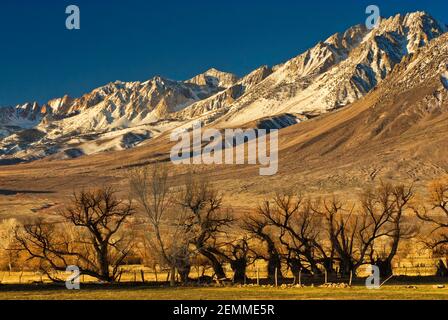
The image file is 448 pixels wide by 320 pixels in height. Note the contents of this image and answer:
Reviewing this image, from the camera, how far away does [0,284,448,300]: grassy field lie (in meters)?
35.4

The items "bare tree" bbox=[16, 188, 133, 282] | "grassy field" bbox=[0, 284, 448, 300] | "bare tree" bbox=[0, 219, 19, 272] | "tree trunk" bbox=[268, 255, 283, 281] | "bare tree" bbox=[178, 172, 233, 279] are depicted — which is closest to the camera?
"grassy field" bbox=[0, 284, 448, 300]

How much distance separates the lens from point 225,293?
38906 mm

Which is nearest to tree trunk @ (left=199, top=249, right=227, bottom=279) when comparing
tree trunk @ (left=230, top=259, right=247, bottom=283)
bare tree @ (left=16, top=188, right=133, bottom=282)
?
tree trunk @ (left=230, top=259, right=247, bottom=283)

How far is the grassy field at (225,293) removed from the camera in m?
35.4

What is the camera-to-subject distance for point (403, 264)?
66.0 m

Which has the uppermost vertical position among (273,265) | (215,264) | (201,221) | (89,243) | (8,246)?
(201,221)

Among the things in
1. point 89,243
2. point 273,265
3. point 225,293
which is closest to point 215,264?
point 273,265

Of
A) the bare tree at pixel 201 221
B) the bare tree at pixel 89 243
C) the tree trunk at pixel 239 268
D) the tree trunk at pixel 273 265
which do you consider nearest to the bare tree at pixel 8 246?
the bare tree at pixel 89 243

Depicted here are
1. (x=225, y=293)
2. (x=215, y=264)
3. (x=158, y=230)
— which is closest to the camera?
(x=225, y=293)

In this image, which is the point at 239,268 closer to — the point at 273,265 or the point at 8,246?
the point at 273,265

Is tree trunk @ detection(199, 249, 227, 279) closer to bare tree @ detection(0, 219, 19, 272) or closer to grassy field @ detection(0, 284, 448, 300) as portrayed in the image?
grassy field @ detection(0, 284, 448, 300)

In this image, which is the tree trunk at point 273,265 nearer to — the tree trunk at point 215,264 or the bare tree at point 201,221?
the bare tree at point 201,221
